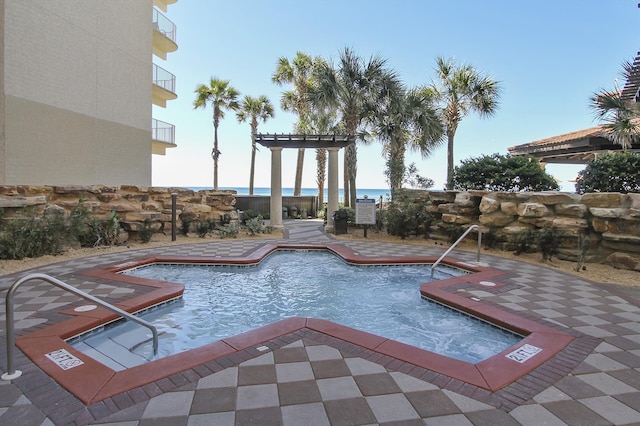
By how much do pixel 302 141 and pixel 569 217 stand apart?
26.4 feet

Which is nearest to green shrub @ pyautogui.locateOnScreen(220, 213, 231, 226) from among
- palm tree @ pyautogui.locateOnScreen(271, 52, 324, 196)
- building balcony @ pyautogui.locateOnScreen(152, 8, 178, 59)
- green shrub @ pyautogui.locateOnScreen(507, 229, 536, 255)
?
green shrub @ pyautogui.locateOnScreen(507, 229, 536, 255)

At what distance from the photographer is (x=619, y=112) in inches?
296

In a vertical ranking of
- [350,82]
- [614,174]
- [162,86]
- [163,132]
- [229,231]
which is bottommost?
[229,231]

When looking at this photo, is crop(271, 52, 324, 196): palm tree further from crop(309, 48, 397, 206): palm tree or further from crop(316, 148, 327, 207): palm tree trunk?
crop(309, 48, 397, 206): palm tree

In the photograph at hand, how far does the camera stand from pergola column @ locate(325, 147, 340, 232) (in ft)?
41.0

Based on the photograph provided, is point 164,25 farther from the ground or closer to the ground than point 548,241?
farther from the ground

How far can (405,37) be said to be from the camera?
56.1 ft

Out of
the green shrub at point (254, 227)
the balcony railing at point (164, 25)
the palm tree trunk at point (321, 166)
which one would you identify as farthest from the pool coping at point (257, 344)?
the palm tree trunk at point (321, 166)

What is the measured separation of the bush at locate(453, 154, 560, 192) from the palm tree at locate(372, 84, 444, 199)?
105 inches

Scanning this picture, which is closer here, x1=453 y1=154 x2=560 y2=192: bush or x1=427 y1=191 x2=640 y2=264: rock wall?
x1=427 y1=191 x2=640 y2=264: rock wall

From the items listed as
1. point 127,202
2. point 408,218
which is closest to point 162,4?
point 127,202

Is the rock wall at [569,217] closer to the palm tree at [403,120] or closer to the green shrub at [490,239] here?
the green shrub at [490,239]

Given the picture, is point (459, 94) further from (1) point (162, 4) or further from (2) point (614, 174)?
(1) point (162, 4)

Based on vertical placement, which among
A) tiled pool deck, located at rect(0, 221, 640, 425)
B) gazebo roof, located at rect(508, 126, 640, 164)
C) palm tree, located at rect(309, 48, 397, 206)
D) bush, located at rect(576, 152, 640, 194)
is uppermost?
palm tree, located at rect(309, 48, 397, 206)
